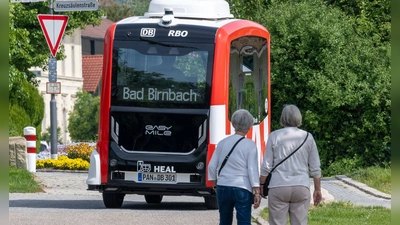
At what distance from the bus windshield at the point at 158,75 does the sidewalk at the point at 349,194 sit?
81.5 inches

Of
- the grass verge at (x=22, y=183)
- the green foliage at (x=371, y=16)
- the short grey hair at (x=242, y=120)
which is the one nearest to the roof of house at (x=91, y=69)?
the green foliage at (x=371, y=16)

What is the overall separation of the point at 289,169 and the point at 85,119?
174ft

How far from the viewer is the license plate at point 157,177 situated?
13312mm

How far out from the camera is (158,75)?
13.6 metres

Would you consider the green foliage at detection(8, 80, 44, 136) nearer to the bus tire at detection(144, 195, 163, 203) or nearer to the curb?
the curb

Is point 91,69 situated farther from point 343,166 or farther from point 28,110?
point 343,166

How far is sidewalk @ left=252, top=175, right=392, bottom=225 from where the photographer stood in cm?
1410

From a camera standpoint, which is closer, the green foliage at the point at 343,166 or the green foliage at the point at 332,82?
the green foliage at the point at 332,82

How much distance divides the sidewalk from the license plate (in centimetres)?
135

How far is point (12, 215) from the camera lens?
1238 centimetres

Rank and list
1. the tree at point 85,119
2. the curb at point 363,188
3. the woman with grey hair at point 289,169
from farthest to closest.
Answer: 1. the tree at point 85,119
2. the curb at point 363,188
3. the woman with grey hair at point 289,169

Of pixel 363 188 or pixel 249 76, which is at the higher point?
pixel 249 76

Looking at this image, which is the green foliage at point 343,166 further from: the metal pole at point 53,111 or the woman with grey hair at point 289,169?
the woman with grey hair at point 289,169

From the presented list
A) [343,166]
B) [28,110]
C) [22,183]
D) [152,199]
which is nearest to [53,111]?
[22,183]
